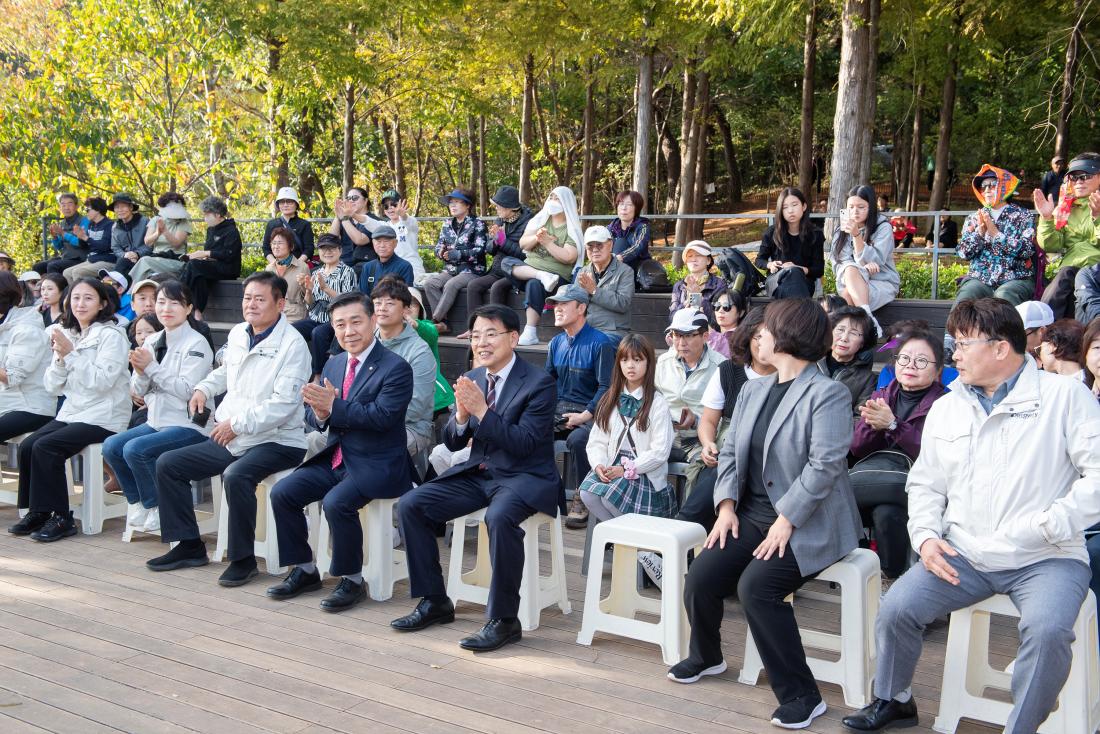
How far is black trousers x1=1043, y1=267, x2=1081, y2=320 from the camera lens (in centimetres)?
616

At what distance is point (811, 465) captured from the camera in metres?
3.52

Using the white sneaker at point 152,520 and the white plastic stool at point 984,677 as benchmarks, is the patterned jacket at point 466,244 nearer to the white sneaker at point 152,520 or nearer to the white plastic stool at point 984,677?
the white sneaker at point 152,520

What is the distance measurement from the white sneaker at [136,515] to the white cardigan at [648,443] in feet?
8.82

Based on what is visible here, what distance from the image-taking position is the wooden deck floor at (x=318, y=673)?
11.6 feet

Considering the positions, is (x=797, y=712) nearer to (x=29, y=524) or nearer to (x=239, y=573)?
(x=239, y=573)

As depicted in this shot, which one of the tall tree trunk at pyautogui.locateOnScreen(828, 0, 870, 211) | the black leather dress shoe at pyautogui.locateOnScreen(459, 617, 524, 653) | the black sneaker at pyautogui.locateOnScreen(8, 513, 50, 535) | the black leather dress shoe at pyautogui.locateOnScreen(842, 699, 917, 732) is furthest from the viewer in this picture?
the tall tree trunk at pyautogui.locateOnScreen(828, 0, 870, 211)

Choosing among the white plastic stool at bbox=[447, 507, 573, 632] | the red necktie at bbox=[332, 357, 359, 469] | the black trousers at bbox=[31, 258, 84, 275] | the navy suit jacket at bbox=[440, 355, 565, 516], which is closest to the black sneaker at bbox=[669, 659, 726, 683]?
the white plastic stool at bbox=[447, 507, 573, 632]

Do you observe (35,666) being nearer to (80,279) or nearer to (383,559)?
(383,559)

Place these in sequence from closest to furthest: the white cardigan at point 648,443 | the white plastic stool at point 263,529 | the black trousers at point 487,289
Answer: the white cardigan at point 648,443 → the white plastic stool at point 263,529 → the black trousers at point 487,289

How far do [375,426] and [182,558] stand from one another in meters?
1.51

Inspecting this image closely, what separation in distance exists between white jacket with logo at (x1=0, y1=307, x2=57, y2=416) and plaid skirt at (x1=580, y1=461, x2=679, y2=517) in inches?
150

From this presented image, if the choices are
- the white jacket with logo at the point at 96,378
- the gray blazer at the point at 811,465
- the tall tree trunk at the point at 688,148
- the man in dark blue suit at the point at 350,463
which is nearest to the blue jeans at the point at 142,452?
the white jacket with logo at the point at 96,378

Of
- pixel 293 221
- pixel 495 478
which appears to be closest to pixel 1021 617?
pixel 495 478

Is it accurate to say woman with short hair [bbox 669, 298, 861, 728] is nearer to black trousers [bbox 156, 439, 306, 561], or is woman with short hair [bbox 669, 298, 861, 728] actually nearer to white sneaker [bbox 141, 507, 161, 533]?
black trousers [bbox 156, 439, 306, 561]
